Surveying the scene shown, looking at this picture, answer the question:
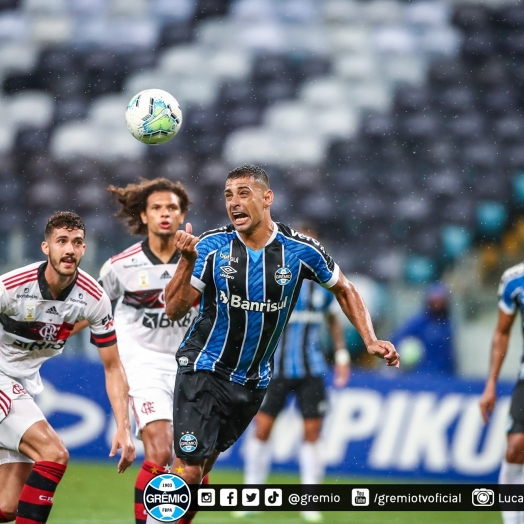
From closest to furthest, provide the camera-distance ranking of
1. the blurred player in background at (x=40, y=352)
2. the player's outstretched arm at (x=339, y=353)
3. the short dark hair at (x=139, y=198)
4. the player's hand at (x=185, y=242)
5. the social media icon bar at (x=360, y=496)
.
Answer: the player's hand at (x=185, y=242), the blurred player in background at (x=40, y=352), the social media icon bar at (x=360, y=496), the short dark hair at (x=139, y=198), the player's outstretched arm at (x=339, y=353)

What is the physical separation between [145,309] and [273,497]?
70.8 inches

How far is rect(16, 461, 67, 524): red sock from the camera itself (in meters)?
5.22

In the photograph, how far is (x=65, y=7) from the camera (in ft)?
55.1

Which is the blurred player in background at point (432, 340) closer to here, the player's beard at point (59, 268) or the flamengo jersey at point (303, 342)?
the flamengo jersey at point (303, 342)

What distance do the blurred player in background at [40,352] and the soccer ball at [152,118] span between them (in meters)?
1.10

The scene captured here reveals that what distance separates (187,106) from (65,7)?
3.31 m

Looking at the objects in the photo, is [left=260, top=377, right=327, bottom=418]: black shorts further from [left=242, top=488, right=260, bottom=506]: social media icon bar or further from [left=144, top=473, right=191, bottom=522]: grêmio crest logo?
[left=144, top=473, right=191, bottom=522]: grêmio crest logo

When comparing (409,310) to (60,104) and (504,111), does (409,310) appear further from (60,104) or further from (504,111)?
(60,104)

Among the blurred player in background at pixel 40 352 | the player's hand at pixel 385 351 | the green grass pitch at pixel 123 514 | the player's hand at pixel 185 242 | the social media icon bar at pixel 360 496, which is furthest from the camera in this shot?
the green grass pitch at pixel 123 514

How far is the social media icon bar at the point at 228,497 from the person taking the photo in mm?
5988

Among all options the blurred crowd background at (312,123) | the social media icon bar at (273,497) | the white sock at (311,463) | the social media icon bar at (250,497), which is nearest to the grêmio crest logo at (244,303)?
the social media icon bar at (250,497)

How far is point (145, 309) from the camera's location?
6711 mm

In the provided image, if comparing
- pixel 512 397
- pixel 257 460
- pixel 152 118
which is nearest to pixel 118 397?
pixel 152 118

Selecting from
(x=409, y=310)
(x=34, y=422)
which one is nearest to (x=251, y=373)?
(x=34, y=422)
